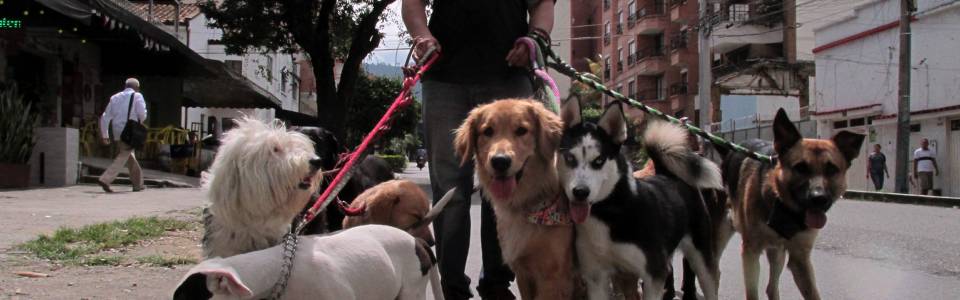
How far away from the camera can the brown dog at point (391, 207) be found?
5.06m

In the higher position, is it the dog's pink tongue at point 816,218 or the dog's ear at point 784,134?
the dog's ear at point 784,134

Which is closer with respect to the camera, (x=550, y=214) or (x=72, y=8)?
(x=550, y=214)

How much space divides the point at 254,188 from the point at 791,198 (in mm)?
2810

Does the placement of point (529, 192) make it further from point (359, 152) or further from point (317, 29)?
point (317, 29)

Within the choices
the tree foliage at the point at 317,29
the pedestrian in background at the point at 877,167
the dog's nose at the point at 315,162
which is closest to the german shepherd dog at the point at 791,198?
the dog's nose at the point at 315,162

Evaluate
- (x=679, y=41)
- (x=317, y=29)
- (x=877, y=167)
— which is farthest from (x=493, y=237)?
(x=679, y=41)

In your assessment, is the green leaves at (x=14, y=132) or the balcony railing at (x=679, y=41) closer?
the green leaves at (x=14, y=132)

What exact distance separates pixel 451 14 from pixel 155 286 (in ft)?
8.71

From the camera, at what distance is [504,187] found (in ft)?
12.0

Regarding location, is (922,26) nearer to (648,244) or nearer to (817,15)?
(817,15)

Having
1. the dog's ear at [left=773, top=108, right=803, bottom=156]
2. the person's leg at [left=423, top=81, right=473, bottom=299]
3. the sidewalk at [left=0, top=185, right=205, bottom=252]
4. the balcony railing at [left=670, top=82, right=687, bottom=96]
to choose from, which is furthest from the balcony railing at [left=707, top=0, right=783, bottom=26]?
the person's leg at [left=423, top=81, right=473, bottom=299]

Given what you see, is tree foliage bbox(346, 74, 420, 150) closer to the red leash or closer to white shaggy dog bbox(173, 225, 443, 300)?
the red leash

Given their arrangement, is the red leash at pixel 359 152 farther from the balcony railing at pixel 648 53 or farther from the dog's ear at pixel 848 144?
the balcony railing at pixel 648 53

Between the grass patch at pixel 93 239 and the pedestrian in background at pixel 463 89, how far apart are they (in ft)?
9.57
